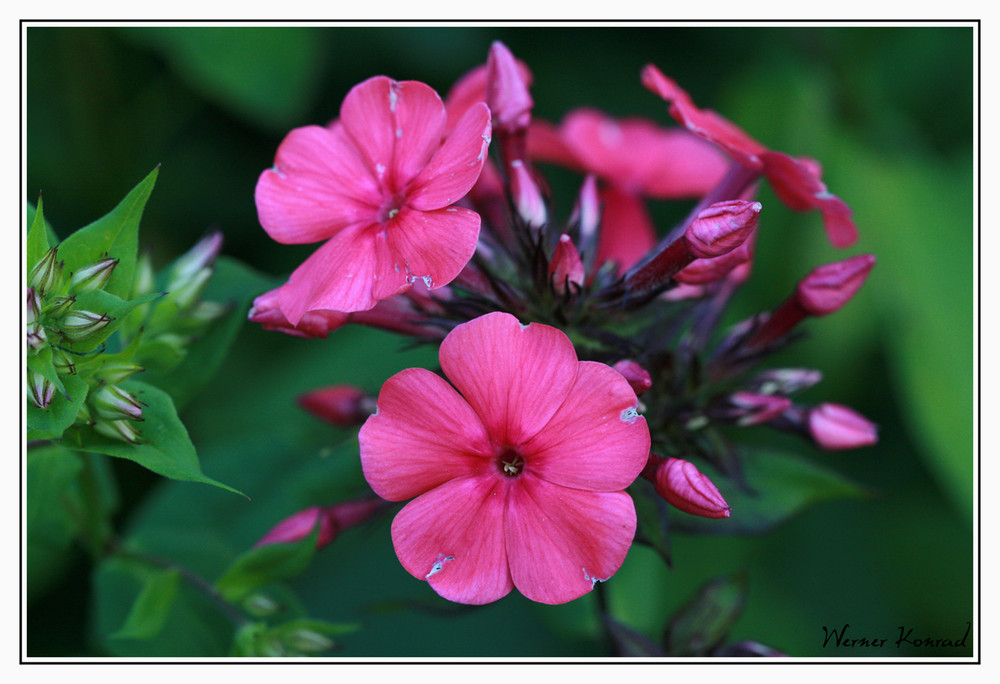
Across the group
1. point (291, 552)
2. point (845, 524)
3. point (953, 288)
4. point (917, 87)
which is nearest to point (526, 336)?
point (291, 552)

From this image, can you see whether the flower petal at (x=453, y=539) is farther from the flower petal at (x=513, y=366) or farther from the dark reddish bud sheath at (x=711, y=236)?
the dark reddish bud sheath at (x=711, y=236)

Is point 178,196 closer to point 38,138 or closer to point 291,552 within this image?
point 38,138

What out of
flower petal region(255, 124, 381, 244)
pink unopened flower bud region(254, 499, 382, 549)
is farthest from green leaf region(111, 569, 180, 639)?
flower petal region(255, 124, 381, 244)

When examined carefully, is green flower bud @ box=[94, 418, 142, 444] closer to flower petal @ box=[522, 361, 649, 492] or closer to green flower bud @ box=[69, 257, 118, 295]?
green flower bud @ box=[69, 257, 118, 295]

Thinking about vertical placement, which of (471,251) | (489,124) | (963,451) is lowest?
(963,451)

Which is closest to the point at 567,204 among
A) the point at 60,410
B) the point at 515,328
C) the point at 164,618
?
the point at 515,328

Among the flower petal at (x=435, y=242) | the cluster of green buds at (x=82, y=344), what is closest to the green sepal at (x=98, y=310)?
the cluster of green buds at (x=82, y=344)

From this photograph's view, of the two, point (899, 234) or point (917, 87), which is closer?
point (899, 234)
